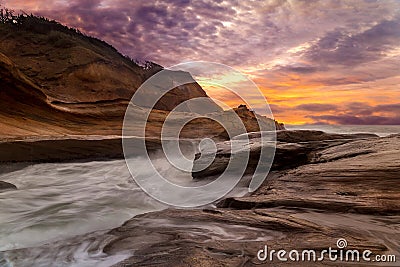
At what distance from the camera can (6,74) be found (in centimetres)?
902

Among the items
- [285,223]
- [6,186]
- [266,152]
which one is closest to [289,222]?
[285,223]

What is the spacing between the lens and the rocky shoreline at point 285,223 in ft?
7.73

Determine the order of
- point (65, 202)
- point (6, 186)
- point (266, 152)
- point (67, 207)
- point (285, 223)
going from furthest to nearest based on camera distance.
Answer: point (266, 152), point (6, 186), point (65, 202), point (67, 207), point (285, 223)

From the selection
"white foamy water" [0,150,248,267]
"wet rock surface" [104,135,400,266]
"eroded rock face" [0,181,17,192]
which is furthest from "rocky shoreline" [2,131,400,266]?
"eroded rock face" [0,181,17,192]

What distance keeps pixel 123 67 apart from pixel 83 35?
4176mm

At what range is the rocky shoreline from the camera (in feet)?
7.73

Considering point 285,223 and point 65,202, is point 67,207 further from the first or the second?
point 285,223

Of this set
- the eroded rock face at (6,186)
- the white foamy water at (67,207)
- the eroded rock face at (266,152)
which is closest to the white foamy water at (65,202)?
the white foamy water at (67,207)

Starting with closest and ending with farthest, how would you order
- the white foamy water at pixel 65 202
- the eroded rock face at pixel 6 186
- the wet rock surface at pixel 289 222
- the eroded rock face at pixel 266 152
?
1. the wet rock surface at pixel 289 222
2. the white foamy water at pixel 65 202
3. the eroded rock face at pixel 6 186
4. the eroded rock face at pixel 266 152

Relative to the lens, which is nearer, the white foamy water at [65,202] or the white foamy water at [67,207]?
the white foamy water at [67,207]

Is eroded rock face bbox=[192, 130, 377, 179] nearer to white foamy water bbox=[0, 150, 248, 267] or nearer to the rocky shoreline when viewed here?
white foamy water bbox=[0, 150, 248, 267]

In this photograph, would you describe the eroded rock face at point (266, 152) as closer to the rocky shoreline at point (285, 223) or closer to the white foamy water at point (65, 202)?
the rocky shoreline at point (285, 223)

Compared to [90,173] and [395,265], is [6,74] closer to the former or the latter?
[90,173]

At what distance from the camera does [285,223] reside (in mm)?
2898
